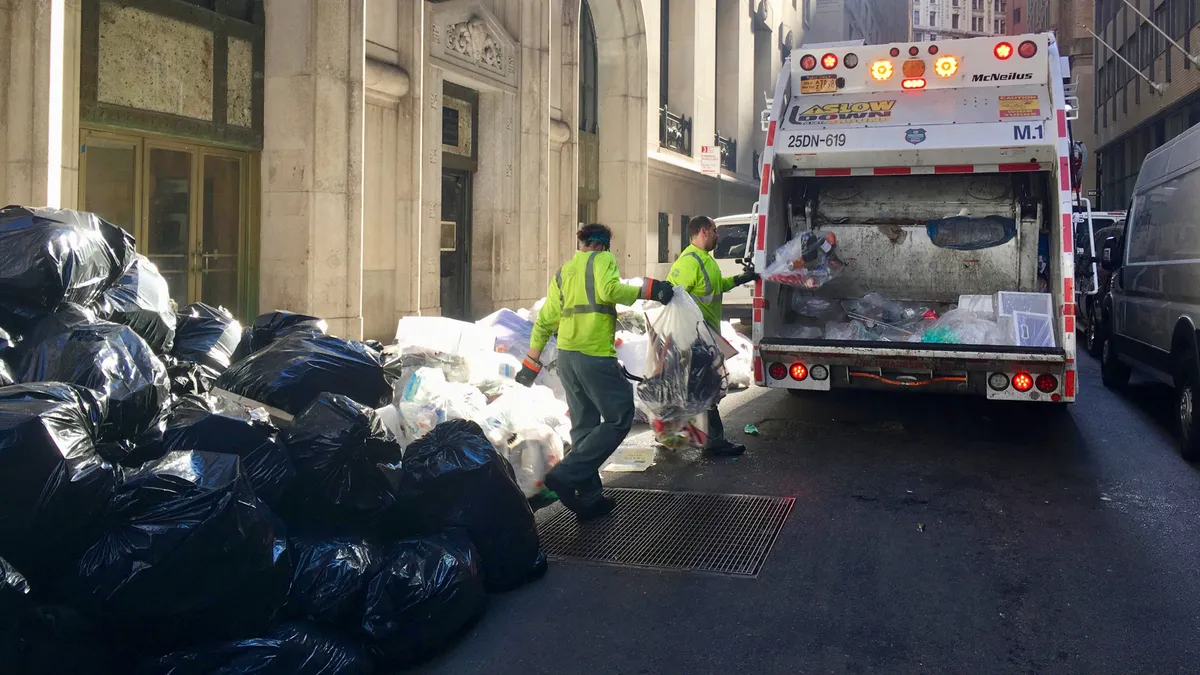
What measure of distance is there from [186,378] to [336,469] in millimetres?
1005

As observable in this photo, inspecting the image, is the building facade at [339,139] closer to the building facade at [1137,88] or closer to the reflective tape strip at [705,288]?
the reflective tape strip at [705,288]

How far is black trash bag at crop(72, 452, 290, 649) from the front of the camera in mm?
2814

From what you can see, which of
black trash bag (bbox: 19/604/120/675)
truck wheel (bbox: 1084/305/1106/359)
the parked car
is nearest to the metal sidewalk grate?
black trash bag (bbox: 19/604/120/675)

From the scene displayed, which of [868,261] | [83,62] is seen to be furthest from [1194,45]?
[83,62]

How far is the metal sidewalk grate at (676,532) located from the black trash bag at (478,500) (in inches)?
19.5

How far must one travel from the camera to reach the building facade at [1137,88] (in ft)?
78.4

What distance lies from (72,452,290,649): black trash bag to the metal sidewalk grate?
1.84 metres

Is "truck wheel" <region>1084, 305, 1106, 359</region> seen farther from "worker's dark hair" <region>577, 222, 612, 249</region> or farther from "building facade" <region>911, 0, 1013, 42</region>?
"building facade" <region>911, 0, 1013, 42</region>

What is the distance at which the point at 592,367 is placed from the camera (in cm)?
523

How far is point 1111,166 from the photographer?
34.2 metres

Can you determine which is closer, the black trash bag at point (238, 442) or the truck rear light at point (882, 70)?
the black trash bag at point (238, 442)

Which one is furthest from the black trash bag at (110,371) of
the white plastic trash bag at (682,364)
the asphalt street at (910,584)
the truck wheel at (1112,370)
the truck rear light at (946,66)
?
the truck wheel at (1112,370)

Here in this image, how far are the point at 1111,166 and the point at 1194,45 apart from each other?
38.2 ft

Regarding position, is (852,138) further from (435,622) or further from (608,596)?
(435,622)
